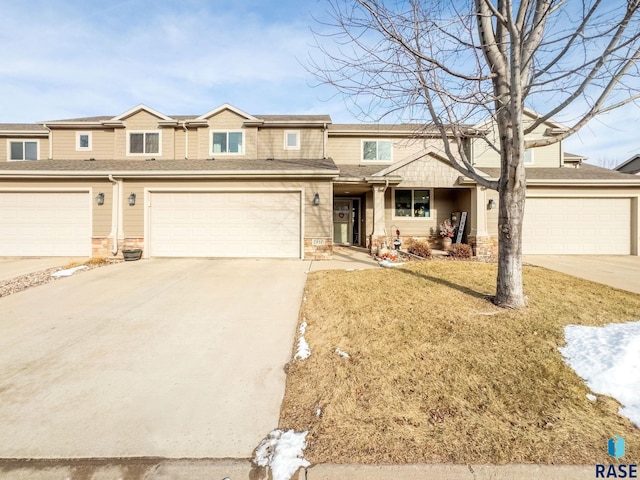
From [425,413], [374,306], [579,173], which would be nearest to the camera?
[425,413]

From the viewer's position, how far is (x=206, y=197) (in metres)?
9.84

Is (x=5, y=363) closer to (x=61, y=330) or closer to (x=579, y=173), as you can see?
(x=61, y=330)

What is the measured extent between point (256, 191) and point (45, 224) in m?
7.36

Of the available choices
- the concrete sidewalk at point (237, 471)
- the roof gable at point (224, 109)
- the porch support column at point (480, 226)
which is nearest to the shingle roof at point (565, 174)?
the porch support column at point (480, 226)

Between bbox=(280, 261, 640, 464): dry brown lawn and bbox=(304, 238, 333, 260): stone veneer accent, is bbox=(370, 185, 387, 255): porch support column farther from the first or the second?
bbox=(280, 261, 640, 464): dry brown lawn

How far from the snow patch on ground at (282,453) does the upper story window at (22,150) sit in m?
17.0

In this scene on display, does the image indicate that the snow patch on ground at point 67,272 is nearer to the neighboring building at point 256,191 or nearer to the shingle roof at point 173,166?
the neighboring building at point 256,191

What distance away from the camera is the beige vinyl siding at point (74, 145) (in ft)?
39.7

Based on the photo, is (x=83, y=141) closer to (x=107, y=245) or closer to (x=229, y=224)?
(x=107, y=245)

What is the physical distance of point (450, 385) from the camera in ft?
9.25

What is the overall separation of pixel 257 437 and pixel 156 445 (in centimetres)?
76

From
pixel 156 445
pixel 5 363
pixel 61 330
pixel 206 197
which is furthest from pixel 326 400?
pixel 206 197

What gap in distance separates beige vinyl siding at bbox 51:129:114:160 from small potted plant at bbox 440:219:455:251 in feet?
46.7

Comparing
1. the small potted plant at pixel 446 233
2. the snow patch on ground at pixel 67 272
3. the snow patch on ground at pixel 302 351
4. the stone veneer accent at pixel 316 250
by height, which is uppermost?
the small potted plant at pixel 446 233
